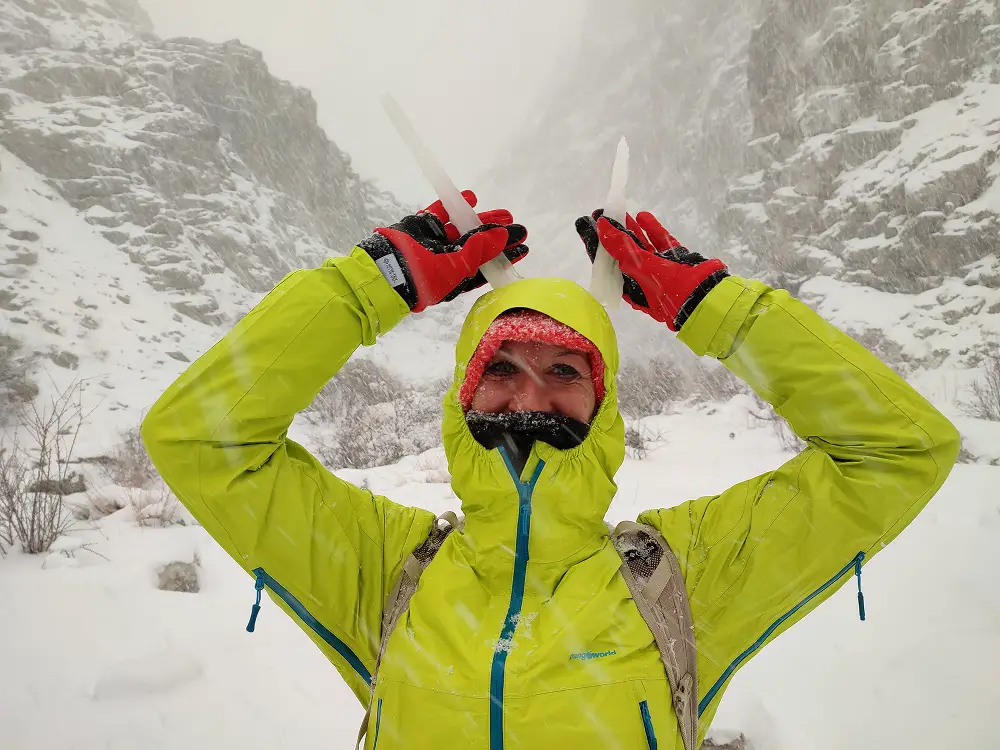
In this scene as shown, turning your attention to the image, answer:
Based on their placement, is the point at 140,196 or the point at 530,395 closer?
the point at 530,395

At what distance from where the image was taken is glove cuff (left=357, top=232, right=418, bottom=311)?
1.28 meters

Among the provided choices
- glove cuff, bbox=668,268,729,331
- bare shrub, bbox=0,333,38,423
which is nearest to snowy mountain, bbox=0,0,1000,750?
bare shrub, bbox=0,333,38,423

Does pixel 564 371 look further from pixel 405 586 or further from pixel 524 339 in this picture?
pixel 405 586

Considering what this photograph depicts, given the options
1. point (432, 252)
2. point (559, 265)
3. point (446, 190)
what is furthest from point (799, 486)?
point (559, 265)

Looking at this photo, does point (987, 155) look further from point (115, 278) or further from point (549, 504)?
point (115, 278)

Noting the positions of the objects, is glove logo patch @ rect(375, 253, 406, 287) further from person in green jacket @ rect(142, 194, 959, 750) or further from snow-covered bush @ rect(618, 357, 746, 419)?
snow-covered bush @ rect(618, 357, 746, 419)

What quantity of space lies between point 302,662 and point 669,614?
6.66ft

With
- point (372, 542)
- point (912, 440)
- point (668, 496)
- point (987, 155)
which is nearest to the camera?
point (912, 440)

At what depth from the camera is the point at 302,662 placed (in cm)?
245

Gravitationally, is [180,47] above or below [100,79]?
above

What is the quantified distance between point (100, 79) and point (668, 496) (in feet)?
113

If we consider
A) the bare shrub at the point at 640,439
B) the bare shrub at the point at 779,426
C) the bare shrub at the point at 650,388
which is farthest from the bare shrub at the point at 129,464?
the bare shrub at the point at 650,388

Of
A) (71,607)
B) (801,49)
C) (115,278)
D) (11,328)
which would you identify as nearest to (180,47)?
(115,278)

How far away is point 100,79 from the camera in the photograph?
25.9 m
